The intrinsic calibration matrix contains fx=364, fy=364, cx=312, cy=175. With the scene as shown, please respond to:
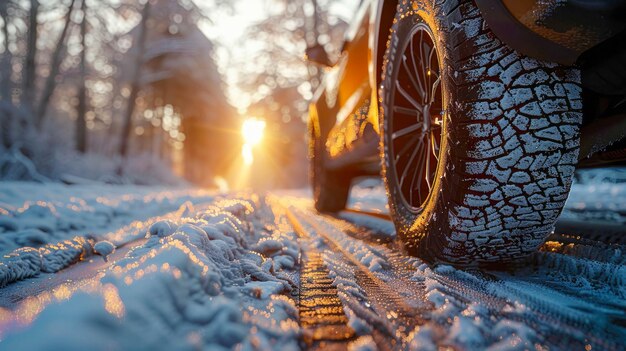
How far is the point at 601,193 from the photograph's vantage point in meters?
3.79

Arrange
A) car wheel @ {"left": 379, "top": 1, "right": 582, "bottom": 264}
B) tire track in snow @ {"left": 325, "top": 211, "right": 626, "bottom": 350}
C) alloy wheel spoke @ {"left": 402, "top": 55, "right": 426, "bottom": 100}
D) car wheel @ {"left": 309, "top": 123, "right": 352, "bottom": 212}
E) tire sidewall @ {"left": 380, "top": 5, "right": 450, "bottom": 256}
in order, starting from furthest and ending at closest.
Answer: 1. car wheel @ {"left": 309, "top": 123, "right": 352, "bottom": 212}
2. alloy wheel spoke @ {"left": 402, "top": 55, "right": 426, "bottom": 100}
3. tire sidewall @ {"left": 380, "top": 5, "right": 450, "bottom": 256}
4. car wheel @ {"left": 379, "top": 1, "right": 582, "bottom": 264}
5. tire track in snow @ {"left": 325, "top": 211, "right": 626, "bottom": 350}

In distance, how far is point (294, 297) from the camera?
1.11m

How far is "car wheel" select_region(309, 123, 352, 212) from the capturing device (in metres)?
4.36

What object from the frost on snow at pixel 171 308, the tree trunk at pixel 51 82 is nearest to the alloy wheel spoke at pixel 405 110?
the frost on snow at pixel 171 308

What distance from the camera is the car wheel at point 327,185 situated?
436 centimetres

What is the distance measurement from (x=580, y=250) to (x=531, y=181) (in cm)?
58

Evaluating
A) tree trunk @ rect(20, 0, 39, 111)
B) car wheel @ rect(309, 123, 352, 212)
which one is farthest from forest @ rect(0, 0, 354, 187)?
car wheel @ rect(309, 123, 352, 212)

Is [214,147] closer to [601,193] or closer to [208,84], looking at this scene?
[208,84]

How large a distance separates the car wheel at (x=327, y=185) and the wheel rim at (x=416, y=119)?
Answer: 2.37 metres

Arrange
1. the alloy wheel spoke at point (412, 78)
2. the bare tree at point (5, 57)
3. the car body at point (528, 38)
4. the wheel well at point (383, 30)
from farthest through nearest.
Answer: the bare tree at point (5, 57) < the wheel well at point (383, 30) < the alloy wheel spoke at point (412, 78) < the car body at point (528, 38)

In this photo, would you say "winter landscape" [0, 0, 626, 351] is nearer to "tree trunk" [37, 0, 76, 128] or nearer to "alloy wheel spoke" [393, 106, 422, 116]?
"alloy wheel spoke" [393, 106, 422, 116]

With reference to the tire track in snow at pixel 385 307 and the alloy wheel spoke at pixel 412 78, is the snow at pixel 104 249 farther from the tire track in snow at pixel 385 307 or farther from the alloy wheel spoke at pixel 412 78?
the alloy wheel spoke at pixel 412 78

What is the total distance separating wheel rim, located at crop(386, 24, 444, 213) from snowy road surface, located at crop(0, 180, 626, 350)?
36cm

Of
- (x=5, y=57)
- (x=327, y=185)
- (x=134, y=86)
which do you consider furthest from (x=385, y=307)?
(x=5, y=57)
